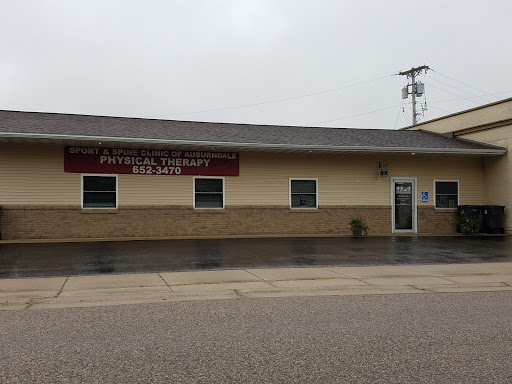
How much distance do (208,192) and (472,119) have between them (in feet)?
41.2

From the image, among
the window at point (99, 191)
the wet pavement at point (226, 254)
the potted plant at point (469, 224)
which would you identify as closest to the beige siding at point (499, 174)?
the potted plant at point (469, 224)

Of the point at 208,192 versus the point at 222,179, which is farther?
the point at 222,179

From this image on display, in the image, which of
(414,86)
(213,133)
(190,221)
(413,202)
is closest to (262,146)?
(213,133)

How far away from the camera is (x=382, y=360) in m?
5.04

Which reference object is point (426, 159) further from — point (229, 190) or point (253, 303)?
point (253, 303)

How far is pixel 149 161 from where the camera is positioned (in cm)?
1877

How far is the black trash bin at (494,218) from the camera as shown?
21.1 metres

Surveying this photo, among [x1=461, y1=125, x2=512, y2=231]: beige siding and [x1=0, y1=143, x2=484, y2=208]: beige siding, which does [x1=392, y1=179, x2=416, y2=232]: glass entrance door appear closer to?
[x1=0, y1=143, x2=484, y2=208]: beige siding

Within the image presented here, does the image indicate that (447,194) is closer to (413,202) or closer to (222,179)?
(413,202)

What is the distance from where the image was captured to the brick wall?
1758cm

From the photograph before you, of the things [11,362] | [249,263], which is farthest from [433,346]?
[249,263]

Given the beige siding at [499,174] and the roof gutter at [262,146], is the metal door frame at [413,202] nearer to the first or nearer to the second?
the roof gutter at [262,146]

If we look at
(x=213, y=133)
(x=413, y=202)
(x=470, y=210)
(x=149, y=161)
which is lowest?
(x=470, y=210)

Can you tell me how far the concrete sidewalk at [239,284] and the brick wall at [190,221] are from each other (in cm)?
846
